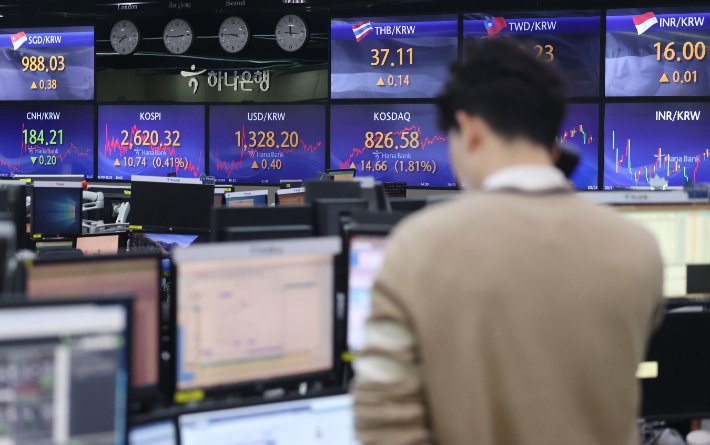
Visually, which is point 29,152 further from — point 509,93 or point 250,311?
point 509,93

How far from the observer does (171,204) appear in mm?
4023

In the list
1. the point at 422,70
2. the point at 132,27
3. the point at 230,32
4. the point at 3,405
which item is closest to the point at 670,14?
the point at 422,70

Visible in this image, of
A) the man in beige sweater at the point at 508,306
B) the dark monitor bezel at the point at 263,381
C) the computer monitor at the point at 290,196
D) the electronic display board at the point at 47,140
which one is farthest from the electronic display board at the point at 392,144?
the man in beige sweater at the point at 508,306

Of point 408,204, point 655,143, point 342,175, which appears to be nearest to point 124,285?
point 408,204

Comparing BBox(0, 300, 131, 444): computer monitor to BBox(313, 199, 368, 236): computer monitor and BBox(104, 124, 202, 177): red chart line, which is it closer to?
BBox(313, 199, 368, 236): computer monitor

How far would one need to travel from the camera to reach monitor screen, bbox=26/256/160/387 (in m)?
1.19

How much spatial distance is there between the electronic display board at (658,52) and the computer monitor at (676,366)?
14.2 ft

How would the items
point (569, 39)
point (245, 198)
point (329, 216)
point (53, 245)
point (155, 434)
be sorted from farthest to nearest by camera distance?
1. point (569, 39)
2. point (245, 198)
3. point (53, 245)
4. point (329, 216)
5. point (155, 434)

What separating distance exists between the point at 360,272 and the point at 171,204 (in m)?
2.74

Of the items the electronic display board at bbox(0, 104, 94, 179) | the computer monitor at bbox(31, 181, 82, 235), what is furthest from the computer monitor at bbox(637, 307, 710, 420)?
the electronic display board at bbox(0, 104, 94, 179)

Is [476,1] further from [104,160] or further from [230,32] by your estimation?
[104,160]

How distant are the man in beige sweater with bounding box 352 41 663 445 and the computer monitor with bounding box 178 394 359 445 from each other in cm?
36

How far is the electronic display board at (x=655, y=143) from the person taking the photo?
571cm

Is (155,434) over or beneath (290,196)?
beneath
